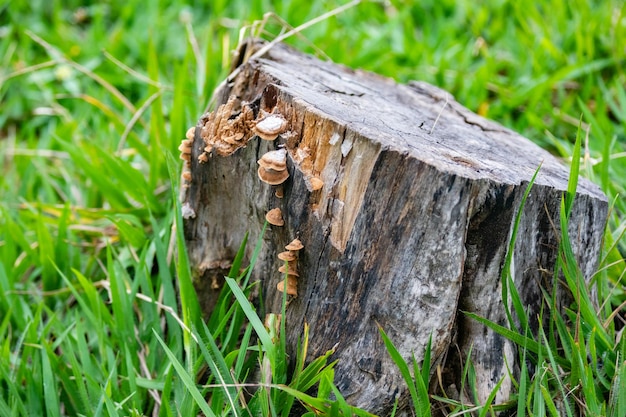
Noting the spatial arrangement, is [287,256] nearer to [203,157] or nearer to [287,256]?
[287,256]

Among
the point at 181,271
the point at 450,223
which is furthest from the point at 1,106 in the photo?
the point at 450,223

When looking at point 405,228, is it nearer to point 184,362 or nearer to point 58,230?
point 184,362

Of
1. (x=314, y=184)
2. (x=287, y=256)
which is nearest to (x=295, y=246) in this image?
(x=287, y=256)

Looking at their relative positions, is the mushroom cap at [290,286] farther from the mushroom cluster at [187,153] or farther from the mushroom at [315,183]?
the mushroom cluster at [187,153]

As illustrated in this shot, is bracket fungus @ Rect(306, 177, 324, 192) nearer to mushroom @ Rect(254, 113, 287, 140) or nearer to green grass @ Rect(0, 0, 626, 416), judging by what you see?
mushroom @ Rect(254, 113, 287, 140)

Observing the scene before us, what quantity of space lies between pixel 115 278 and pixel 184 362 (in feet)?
1.17

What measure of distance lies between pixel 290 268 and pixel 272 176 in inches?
10.3

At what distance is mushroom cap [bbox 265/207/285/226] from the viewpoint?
167cm

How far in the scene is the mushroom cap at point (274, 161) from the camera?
1577 mm

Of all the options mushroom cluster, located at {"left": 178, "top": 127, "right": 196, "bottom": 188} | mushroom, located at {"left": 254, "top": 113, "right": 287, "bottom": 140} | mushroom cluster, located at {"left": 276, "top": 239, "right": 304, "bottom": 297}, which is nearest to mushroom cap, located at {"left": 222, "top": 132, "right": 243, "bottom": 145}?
mushroom, located at {"left": 254, "top": 113, "right": 287, "bottom": 140}

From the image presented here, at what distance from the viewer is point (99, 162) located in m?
2.77

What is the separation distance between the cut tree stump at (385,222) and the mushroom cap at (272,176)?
0.04ft

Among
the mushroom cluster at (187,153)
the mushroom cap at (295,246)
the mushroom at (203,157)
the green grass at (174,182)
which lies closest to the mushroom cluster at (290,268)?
the mushroom cap at (295,246)

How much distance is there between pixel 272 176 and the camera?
1.60 m
